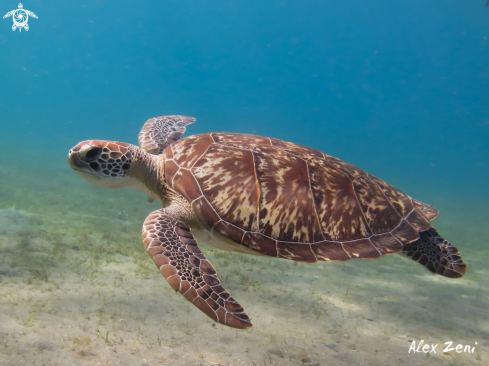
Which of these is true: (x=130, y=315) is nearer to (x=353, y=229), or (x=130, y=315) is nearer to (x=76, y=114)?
(x=353, y=229)

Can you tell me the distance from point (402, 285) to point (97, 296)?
17.8 ft

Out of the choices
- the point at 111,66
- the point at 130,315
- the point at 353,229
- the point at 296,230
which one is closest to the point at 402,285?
the point at 353,229

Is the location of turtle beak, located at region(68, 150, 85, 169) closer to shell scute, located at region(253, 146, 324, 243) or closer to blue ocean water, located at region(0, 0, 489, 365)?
shell scute, located at region(253, 146, 324, 243)

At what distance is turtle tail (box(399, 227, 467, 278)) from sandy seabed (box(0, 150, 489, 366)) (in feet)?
3.00

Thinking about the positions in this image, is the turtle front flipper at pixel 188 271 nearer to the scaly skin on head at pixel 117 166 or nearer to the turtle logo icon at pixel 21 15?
the scaly skin on head at pixel 117 166

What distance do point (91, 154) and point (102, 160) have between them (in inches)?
5.5

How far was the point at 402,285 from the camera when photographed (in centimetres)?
539

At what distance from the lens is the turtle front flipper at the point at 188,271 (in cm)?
220

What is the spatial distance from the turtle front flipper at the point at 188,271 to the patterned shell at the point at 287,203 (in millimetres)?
375

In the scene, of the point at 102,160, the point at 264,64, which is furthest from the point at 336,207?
the point at 264,64

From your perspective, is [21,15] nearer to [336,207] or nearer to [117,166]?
[117,166]

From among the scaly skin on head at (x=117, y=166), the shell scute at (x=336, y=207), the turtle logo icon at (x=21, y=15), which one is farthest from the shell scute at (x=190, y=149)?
the turtle logo icon at (x=21, y=15)

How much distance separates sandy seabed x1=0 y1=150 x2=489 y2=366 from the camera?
8.80 feet


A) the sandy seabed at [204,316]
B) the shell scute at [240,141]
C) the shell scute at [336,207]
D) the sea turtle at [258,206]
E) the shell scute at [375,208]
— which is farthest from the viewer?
the shell scute at [240,141]
